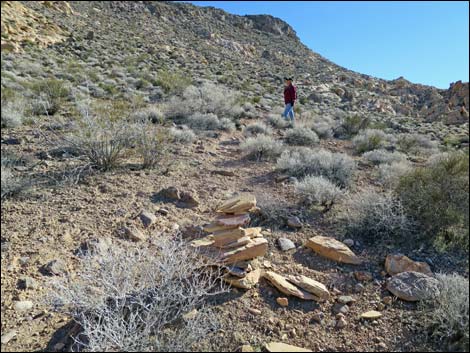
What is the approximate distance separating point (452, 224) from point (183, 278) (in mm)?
3248

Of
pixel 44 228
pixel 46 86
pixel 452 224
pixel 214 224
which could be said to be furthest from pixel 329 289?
pixel 46 86

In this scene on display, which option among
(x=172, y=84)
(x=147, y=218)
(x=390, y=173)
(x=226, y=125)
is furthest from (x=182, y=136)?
(x=172, y=84)

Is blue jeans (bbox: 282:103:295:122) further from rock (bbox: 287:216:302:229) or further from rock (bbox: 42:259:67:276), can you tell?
rock (bbox: 42:259:67:276)

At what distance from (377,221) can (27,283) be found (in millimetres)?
3949

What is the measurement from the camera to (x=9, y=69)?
11.1 meters

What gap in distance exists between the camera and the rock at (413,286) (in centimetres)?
287

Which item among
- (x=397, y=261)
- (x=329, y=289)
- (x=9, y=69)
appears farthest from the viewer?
(x=9, y=69)

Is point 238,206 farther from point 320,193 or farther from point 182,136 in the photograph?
point 182,136

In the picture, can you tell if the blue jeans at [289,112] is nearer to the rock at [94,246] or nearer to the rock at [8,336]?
the rock at [94,246]

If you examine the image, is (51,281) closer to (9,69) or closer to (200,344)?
(200,344)

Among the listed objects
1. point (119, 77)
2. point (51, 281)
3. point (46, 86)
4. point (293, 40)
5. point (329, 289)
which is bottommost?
point (51, 281)

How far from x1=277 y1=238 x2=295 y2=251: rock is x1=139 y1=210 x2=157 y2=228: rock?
63.1 inches

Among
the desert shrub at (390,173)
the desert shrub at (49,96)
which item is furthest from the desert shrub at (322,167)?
the desert shrub at (49,96)

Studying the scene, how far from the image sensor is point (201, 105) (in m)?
Answer: 10.4
